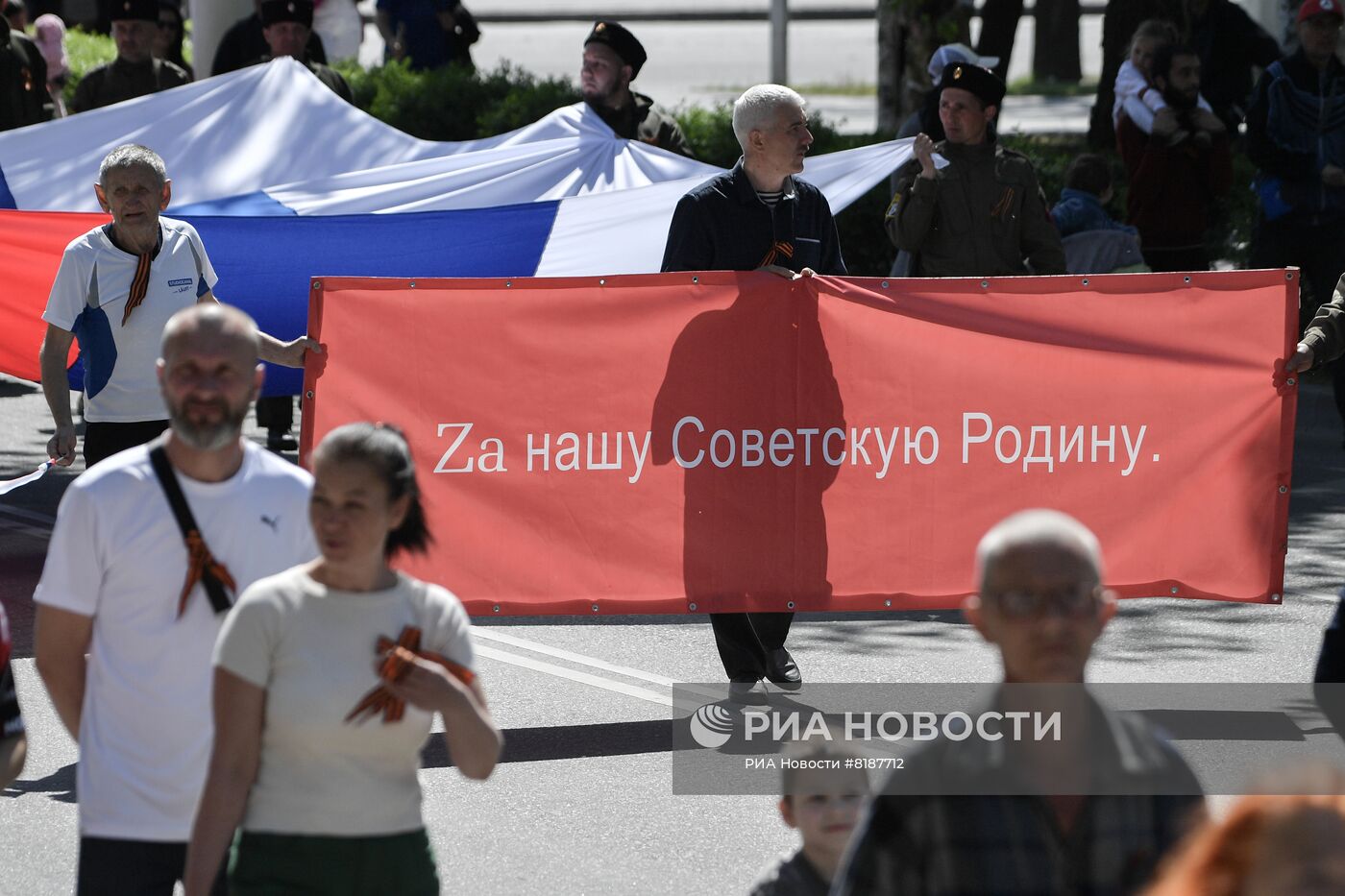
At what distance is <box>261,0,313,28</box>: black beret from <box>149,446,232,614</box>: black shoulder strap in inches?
386

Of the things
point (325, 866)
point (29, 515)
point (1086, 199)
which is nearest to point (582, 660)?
point (29, 515)

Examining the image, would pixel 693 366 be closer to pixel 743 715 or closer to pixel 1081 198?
pixel 743 715

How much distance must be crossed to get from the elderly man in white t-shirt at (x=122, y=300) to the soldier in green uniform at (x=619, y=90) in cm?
438

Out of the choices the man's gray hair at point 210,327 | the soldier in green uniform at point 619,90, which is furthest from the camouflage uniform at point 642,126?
the man's gray hair at point 210,327

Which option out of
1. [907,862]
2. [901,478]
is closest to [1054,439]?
[901,478]

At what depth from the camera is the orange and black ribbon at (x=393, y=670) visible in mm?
3766

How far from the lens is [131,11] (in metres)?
14.0

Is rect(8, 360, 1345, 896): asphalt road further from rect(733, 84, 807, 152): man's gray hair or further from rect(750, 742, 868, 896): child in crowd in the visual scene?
rect(733, 84, 807, 152): man's gray hair

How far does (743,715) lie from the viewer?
749cm

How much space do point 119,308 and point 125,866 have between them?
3.73m

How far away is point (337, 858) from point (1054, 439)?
443cm

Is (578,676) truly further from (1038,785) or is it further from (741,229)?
(1038,785)

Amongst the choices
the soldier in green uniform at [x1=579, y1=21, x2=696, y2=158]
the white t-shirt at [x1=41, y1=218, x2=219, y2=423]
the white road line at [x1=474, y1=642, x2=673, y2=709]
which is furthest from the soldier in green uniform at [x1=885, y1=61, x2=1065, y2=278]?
the white t-shirt at [x1=41, y1=218, x2=219, y2=423]

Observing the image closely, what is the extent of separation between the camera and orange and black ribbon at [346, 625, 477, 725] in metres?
3.77
